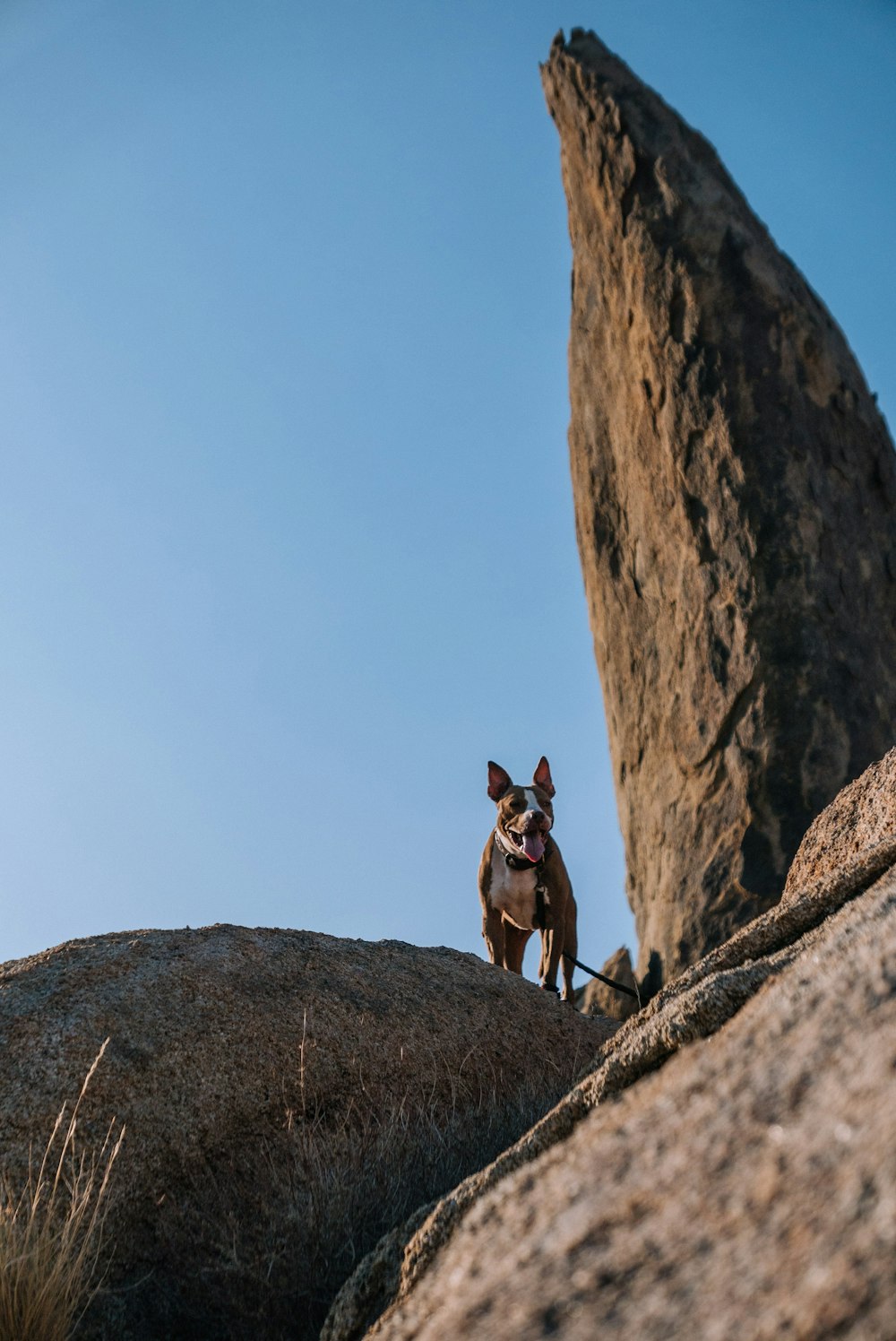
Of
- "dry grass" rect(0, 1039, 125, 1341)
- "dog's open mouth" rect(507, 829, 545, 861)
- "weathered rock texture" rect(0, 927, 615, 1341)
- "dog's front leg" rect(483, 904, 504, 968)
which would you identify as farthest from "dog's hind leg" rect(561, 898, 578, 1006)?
"dry grass" rect(0, 1039, 125, 1341)

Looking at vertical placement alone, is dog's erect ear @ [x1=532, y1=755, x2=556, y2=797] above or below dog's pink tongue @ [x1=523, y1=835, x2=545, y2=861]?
above

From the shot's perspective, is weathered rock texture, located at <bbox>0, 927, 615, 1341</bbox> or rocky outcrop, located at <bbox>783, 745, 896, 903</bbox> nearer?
A: weathered rock texture, located at <bbox>0, 927, 615, 1341</bbox>

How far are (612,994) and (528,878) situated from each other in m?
4.87

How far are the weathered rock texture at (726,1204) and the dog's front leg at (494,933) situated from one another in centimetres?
642

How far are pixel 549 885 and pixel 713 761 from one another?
19.9ft

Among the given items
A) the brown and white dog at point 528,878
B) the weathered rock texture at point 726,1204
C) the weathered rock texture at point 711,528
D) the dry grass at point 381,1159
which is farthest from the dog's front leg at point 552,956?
the weathered rock texture at point 726,1204

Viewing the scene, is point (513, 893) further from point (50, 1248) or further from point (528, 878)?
point (50, 1248)

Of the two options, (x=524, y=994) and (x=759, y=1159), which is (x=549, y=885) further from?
(x=759, y=1159)

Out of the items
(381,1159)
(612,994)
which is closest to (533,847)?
(381,1159)

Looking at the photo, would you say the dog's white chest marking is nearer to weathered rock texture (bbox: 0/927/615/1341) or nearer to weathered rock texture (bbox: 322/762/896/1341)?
weathered rock texture (bbox: 0/927/615/1341)

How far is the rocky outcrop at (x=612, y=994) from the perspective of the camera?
42.1 feet

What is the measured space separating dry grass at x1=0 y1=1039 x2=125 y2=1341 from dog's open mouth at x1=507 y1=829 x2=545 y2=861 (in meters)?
5.01

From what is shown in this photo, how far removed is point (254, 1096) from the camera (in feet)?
14.4

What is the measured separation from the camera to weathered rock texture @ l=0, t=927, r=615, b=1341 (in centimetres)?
355
